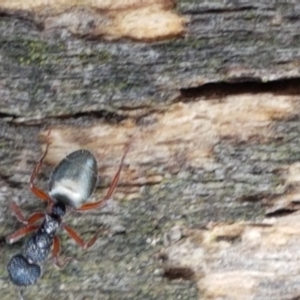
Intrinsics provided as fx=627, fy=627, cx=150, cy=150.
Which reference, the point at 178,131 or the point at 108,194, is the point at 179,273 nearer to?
the point at 108,194

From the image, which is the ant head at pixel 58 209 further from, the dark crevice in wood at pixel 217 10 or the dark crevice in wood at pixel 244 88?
the dark crevice in wood at pixel 217 10

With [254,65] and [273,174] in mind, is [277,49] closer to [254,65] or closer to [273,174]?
[254,65]

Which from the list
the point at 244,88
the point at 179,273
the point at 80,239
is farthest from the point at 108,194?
the point at 244,88

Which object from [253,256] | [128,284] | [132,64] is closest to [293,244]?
[253,256]

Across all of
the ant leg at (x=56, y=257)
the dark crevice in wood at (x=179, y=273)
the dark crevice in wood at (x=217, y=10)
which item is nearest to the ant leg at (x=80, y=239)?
the ant leg at (x=56, y=257)

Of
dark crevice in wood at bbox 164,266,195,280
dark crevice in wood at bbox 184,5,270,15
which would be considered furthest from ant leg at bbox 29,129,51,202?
dark crevice in wood at bbox 184,5,270,15

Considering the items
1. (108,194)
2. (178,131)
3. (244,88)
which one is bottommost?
(108,194)

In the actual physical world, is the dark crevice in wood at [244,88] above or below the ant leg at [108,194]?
above
